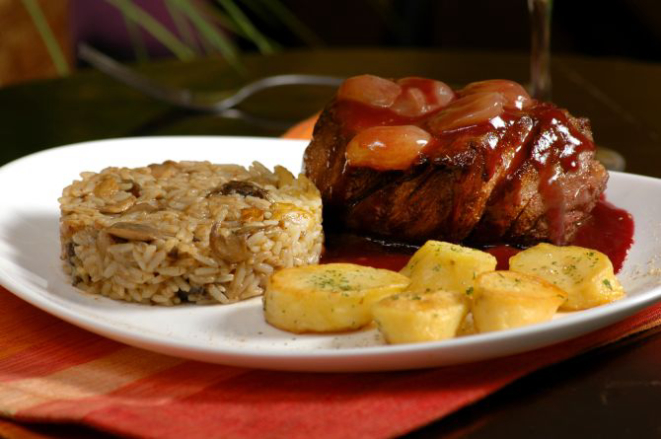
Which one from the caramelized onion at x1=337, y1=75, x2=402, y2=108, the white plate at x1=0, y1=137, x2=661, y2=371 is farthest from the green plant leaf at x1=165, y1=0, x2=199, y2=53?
the caramelized onion at x1=337, y1=75, x2=402, y2=108

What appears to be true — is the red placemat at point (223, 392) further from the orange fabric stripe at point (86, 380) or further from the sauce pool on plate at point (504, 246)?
the sauce pool on plate at point (504, 246)

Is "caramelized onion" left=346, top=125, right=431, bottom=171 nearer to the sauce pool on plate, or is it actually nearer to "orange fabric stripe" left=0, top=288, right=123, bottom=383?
the sauce pool on plate

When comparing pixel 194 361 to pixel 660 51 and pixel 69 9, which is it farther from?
pixel 660 51

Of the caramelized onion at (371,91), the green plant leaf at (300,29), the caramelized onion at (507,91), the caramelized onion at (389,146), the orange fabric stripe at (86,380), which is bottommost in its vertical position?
the green plant leaf at (300,29)

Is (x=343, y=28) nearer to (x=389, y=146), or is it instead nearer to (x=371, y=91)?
(x=371, y=91)

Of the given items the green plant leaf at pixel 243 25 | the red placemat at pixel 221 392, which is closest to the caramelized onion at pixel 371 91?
the green plant leaf at pixel 243 25

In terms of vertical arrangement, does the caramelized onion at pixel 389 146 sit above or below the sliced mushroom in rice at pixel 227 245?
above

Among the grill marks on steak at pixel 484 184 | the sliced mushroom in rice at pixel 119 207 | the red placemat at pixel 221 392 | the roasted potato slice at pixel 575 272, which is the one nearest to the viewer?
the red placemat at pixel 221 392

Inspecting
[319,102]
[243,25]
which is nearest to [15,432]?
[243,25]
